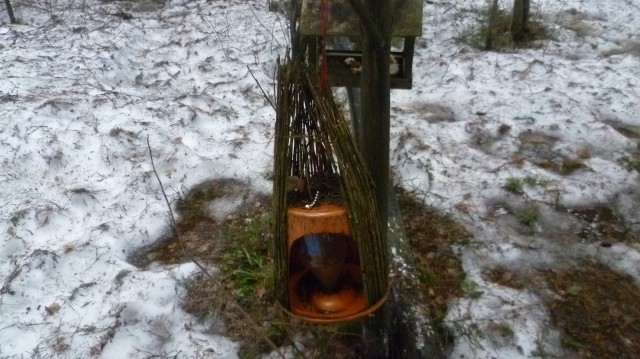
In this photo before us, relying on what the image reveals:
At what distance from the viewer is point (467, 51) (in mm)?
4449

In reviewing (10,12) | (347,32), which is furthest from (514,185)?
(10,12)

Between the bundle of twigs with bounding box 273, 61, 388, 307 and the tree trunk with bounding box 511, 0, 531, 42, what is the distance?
3.53m

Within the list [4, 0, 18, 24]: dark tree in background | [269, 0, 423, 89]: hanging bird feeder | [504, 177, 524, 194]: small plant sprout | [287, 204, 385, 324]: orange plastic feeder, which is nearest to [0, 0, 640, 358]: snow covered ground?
[504, 177, 524, 194]: small plant sprout

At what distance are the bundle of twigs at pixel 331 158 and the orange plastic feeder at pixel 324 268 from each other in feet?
0.12

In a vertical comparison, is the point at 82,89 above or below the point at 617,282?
above

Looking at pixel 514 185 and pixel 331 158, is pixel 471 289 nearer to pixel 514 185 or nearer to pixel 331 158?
pixel 514 185

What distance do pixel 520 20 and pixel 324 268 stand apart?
145 inches

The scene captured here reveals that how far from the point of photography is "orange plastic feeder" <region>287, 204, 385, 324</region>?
1525 mm

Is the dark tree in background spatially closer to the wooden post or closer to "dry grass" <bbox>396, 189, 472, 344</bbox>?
"dry grass" <bbox>396, 189, 472, 344</bbox>

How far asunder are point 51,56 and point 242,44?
1565mm

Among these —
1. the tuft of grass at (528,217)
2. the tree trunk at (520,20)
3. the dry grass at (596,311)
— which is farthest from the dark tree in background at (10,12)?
the dry grass at (596,311)

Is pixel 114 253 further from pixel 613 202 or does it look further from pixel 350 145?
pixel 613 202

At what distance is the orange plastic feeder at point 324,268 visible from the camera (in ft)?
5.00

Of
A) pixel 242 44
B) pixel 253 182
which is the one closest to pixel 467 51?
pixel 242 44
